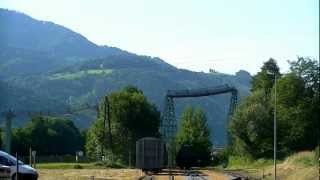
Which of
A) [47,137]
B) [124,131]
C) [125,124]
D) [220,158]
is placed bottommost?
[220,158]

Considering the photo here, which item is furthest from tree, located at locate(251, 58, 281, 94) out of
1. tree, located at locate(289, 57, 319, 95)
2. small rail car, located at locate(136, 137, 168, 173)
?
small rail car, located at locate(136, 137, 168, 173)

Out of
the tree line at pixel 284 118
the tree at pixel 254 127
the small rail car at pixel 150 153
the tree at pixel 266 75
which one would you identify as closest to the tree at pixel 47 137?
the tree at pixel 266 75

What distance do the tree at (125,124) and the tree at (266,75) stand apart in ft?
Answer: 63.7

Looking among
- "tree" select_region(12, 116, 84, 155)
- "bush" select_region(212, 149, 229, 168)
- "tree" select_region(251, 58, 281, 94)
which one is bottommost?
"bush" select_region(212, 149, 229, 168)

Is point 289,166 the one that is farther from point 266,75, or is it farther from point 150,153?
point 266,75

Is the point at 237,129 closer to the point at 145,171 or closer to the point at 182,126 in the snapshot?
the point at 145,171

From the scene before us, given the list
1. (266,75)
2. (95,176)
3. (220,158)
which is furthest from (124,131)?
(95,176)

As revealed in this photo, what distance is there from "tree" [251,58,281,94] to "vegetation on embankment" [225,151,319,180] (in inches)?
525

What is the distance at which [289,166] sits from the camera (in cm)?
5941

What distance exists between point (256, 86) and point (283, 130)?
877 inches

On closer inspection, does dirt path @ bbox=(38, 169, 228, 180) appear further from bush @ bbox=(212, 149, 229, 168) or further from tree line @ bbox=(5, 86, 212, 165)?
bush @ bbox=(212, 149, 229, 168)

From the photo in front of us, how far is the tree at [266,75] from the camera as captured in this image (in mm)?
112806

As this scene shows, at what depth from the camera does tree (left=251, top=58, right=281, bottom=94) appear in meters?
113

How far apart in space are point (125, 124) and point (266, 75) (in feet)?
81.8
